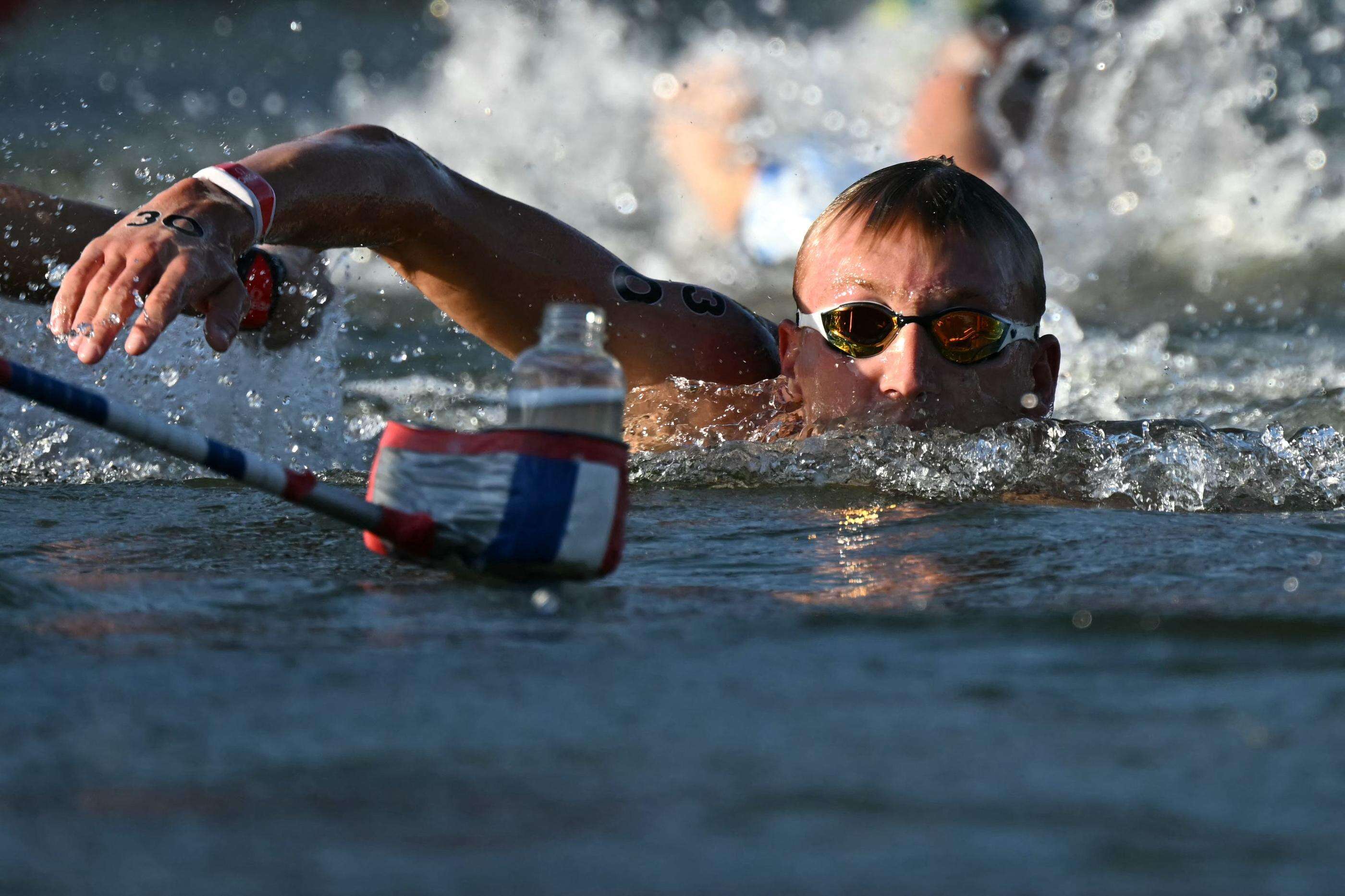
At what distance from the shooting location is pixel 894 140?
31.0ft

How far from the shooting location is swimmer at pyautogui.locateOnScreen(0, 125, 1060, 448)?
3430mm

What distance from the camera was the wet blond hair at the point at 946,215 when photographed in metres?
3.52

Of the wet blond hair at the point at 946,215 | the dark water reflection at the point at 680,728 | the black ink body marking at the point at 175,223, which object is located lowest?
the dark water reflection at the point at 680,728

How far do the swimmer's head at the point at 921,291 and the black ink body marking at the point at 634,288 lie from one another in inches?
15.9

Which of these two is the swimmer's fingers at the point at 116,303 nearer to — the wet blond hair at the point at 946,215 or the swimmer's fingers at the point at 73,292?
the swimmer's fingers at the point at 73,292

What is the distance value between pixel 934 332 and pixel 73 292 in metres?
1.76

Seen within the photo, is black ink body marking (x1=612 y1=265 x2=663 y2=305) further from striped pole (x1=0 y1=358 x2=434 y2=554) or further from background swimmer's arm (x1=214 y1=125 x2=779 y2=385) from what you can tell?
striped pole (x1=0 y1=358 x2=434 y2=554)

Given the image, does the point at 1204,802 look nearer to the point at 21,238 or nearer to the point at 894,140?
the point at 21,238

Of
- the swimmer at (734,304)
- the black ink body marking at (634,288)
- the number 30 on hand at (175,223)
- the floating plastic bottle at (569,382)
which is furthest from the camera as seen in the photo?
the black ink body marking at (634,288)

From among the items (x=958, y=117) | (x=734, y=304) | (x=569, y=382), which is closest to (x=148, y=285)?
(x=569, y=382)

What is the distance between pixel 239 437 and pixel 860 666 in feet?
8.59

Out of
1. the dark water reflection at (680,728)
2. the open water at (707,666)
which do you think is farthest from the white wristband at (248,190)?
the dark water reflection at (680,728)

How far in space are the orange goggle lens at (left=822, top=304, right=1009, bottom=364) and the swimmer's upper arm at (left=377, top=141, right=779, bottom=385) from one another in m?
0.53

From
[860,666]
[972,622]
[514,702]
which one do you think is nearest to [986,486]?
[972,622]
